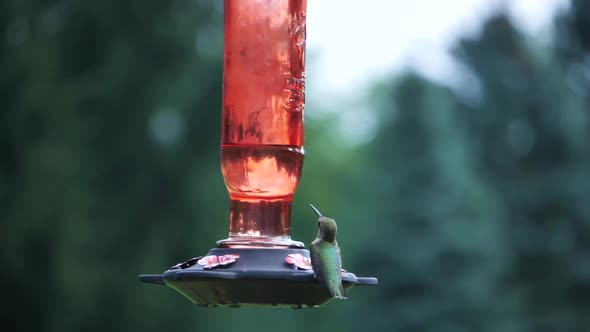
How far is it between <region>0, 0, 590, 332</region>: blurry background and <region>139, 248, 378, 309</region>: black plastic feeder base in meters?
13.1

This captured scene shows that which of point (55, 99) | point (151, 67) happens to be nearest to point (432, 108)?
point (151, 67)

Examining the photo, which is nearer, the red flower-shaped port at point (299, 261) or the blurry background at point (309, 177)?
the red flower-shaped port at point (299, 261)

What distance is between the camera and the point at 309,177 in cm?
1983

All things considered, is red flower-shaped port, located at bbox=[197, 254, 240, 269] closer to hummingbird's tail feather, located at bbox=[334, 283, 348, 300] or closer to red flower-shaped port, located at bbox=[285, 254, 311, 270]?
red flower-shaped port, located at bbox=[285, 254, 311, 270]

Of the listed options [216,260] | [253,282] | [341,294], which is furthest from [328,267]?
Answer: [216,260]

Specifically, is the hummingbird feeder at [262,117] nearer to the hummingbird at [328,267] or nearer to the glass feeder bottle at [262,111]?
the glass feeder bottle at [262,111]

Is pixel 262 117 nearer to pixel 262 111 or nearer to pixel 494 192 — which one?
pixel 262 111

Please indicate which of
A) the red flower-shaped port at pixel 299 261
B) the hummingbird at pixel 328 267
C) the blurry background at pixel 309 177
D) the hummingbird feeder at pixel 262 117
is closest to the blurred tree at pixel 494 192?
the blurry background at pixel 309 177

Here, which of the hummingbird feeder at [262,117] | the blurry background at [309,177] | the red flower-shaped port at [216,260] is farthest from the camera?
the blurry background at [309,177]

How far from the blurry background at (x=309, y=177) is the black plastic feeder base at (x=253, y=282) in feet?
43.1

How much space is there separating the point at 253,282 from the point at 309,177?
633 inches

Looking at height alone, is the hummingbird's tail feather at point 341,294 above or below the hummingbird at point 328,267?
below

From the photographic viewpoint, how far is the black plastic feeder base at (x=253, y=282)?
3730 millimetres

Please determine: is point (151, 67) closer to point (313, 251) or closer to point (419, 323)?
point (419, 323)
